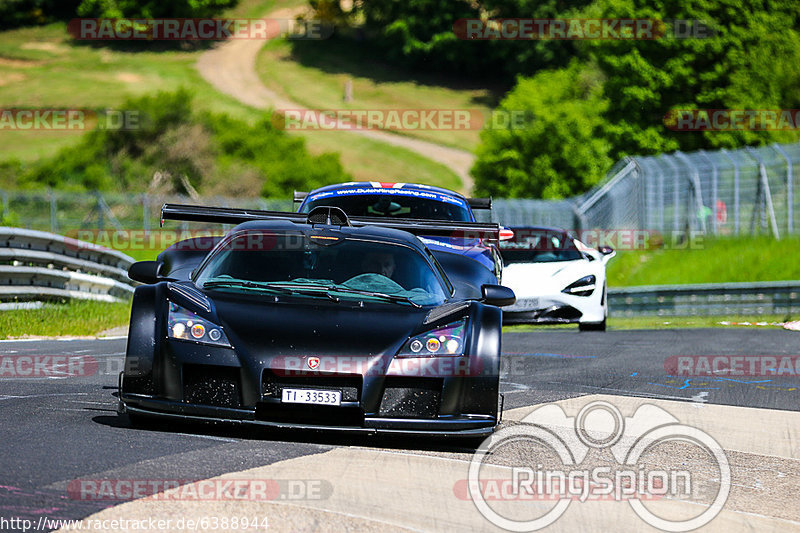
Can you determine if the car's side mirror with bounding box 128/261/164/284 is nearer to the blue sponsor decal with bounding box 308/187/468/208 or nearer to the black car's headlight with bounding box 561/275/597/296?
the blue sponsor decal with bounding box 308/187/468/208

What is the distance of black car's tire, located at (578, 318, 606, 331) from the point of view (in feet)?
57.6

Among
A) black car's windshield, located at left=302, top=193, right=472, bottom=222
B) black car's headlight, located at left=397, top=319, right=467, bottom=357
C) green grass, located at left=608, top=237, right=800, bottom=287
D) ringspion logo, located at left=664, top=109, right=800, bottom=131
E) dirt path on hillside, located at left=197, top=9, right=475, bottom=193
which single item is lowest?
black car's headlight, located at left=397, top=319, right=467, bottom=357

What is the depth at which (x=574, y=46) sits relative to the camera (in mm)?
95688

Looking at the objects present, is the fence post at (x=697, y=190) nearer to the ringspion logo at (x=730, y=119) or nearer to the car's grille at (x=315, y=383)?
the ringspion logo at (x=730, y=119)

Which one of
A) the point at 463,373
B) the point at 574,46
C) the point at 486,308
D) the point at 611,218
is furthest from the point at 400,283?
the point at 574,46

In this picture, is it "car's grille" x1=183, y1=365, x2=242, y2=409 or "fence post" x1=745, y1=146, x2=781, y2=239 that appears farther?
"fence post" x1=745, y1=146, x2=781, y2=239

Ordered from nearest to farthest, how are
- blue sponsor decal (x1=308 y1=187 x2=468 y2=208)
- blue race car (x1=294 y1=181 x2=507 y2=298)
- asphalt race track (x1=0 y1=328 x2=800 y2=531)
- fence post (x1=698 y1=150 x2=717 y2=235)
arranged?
asphalt race track (x1=0 y1=328 x2=800 y2=531)
blue race car (x1=294 y1=181 x2=507 y2=298)
blue sponsor decal (x1=308 y1=187 x2=468 y2=208)
fence post (x1=698 y1=150 x2=717 y2=235)

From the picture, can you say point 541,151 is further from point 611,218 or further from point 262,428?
point 262,428

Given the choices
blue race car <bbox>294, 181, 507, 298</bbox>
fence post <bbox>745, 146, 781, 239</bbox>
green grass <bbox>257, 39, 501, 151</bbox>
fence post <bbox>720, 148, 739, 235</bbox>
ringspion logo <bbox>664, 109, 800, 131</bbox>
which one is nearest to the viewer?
blue race car <bbox>294, 181, 507, 298</bbox>

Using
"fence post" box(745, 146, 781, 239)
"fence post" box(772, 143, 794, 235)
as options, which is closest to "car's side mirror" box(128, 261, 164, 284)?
"fence post" box(772, 143, 794, 235)

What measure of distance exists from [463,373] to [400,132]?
82.8 m

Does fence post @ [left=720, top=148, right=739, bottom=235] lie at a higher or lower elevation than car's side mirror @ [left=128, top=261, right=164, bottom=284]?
higher

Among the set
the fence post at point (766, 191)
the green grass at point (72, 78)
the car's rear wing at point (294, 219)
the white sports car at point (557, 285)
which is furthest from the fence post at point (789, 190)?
the green grass at point (72, 78)

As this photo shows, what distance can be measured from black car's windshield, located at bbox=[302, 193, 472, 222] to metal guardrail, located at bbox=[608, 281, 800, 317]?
981 centimetres
